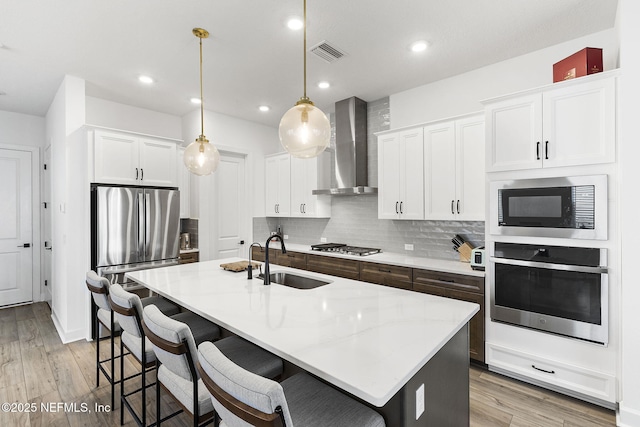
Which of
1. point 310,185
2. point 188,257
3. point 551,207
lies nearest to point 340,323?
point 551,207

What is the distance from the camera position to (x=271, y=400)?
3.08 ft

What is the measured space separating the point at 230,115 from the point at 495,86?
363 cm

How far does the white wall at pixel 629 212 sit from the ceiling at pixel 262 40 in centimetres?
44

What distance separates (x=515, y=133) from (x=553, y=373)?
75.4 inches

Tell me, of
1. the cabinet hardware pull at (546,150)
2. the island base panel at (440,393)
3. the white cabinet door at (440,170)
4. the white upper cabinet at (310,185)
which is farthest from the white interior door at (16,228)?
the cabinet hardware pull at (546,150)

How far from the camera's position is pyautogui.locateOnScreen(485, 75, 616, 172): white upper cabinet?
7.47ft

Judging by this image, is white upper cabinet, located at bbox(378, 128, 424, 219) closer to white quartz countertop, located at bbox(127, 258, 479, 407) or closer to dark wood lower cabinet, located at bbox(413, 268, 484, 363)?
dark wood lower cabinet, located at bbox(413, 268, 484, 363)

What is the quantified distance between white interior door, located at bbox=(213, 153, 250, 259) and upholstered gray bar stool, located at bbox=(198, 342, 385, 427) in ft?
12.4

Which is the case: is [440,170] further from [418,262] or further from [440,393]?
[440,393]

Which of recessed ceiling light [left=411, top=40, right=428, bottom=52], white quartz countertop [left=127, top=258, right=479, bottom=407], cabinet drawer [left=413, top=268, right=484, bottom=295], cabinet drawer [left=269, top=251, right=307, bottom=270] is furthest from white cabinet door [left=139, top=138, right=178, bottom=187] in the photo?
cabinet drawer [left=413, top=268, right=484, bottom=295]

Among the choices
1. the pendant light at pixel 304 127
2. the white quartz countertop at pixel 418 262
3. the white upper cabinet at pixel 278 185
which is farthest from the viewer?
the white upper cabinet at pixel 278 185

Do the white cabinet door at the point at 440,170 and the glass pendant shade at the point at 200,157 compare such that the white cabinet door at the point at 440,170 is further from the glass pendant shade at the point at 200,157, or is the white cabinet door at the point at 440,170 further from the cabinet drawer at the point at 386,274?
the glass pendant shade at the point at 200,157

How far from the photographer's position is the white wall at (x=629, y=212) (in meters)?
2.08

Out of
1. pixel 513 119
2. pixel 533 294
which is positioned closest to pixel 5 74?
pixel 513 119
